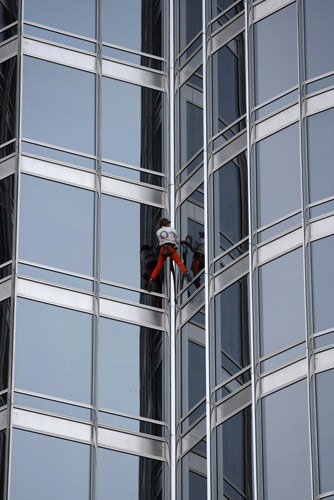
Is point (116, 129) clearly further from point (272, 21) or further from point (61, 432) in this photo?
point (61, 432)

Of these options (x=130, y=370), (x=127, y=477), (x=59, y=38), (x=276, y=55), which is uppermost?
(x=59, y=38)

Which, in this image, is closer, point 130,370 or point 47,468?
point 47,468

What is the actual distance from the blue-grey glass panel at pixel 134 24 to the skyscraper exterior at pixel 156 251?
0.05 metres

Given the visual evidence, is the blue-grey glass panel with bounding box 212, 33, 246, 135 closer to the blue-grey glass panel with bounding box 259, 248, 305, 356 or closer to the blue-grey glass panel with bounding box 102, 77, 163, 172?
the blue-grey glass panel with bounding box 102, 77, 163, 172

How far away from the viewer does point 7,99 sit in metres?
46.9

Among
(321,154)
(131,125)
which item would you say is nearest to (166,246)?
(131,125)

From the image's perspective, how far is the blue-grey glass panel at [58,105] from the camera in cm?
4694

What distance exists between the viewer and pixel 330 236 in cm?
4372

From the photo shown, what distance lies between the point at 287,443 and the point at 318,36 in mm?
9315

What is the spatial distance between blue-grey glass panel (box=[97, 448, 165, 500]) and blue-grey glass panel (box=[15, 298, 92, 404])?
1.42 m

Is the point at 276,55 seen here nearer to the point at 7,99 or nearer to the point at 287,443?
the point at 7,99

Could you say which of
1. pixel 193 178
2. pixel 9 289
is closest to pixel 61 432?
pixel 9 289

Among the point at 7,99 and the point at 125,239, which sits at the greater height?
the point at 7,99

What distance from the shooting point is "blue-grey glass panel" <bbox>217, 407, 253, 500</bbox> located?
1706 inches
